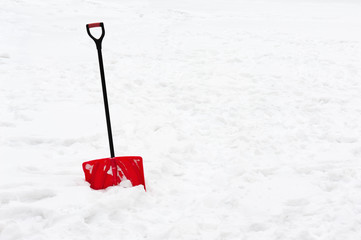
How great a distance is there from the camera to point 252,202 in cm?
344

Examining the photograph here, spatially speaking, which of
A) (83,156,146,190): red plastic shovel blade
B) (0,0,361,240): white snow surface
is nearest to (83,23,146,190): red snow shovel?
(83,156,146,190): red plastic shovel blade

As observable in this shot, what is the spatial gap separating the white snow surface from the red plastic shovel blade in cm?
10

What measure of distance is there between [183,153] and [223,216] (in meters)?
1.34

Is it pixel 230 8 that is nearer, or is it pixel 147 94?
pixel 147 94

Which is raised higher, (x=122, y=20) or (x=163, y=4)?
(x=163, y=4)

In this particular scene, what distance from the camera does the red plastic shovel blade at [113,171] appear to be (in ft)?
11.1

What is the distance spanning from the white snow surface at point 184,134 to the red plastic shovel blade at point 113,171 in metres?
0.10

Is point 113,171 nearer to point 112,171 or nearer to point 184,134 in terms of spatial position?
point 112,171

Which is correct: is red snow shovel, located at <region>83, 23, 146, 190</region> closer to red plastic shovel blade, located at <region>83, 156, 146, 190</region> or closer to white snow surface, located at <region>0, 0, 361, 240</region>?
red plastic shovel blade, located at <region>83, 156, 146, 190</region>

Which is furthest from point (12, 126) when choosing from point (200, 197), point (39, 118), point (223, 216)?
point (223, 216)

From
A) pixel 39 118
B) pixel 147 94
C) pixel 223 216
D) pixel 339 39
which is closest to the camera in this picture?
pixel 223 216

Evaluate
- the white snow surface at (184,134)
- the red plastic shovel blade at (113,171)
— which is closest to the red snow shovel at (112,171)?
the red plastic shovel blade at (113,171)

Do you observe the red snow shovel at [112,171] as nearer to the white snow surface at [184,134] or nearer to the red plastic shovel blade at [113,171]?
the red plastic shovel blade at [113,171]

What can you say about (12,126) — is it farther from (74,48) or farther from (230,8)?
(230,8)
